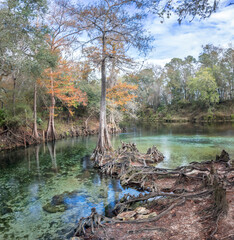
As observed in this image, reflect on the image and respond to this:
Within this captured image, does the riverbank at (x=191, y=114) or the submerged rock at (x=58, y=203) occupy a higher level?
the riverbank at (x=191, y=114)

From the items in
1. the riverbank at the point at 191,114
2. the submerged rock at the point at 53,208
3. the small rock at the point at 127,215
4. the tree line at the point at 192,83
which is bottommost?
the submerged rock at the point at 53,208

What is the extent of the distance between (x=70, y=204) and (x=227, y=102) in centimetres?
5139

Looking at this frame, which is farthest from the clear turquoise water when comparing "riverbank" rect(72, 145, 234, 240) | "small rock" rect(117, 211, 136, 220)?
"small rock" rect(117, 211, 136, 220)

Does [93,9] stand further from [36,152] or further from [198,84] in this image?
[198,84]

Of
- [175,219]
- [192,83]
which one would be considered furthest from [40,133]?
[192,83]

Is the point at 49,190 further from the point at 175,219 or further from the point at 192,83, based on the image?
the point at 192,83

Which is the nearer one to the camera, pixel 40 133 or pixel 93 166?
pixel 93 166

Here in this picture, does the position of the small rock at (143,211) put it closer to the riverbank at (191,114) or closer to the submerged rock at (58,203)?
the submerged rock at (58,203)

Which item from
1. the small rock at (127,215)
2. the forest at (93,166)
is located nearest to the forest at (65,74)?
the forest at (93,166)

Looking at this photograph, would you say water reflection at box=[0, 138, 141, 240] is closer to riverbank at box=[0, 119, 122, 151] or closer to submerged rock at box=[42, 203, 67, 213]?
submerged rock at box=[42, 203, 67, 213]

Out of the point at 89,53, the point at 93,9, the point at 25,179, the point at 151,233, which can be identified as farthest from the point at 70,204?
the point at 93,9

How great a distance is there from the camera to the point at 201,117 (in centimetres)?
4934

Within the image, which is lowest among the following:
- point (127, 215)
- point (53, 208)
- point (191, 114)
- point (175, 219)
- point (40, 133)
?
point (53, 208)

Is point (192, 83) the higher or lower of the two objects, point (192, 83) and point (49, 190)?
the higher
